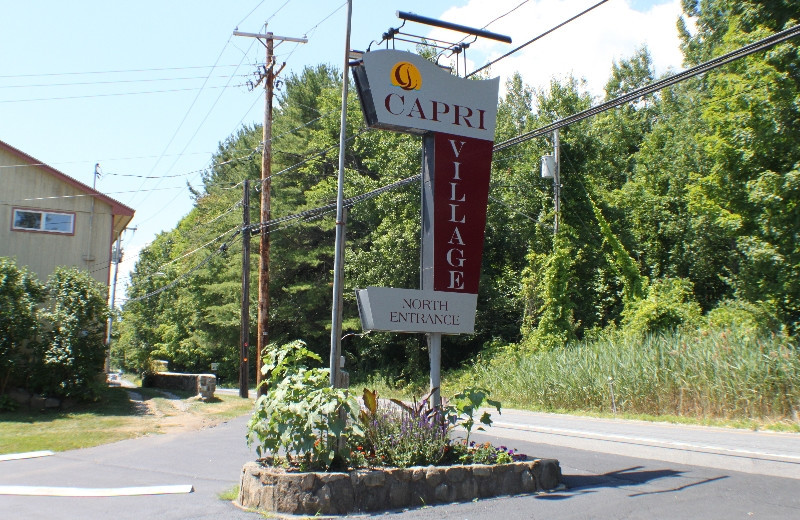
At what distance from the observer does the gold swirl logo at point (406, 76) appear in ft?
31.5

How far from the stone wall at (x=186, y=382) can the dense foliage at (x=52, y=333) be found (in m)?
3.72

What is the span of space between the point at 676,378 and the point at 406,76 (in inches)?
470

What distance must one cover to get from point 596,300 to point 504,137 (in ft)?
31.3

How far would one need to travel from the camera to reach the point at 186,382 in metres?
28.4

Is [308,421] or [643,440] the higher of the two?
[308,421]

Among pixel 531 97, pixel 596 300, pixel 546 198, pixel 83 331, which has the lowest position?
pixel 83 331

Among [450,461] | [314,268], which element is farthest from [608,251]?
[450,461]

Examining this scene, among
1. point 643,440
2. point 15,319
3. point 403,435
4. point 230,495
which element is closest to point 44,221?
point 15,319

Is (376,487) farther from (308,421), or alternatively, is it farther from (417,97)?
(417,97)

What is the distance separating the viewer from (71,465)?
1173 cm

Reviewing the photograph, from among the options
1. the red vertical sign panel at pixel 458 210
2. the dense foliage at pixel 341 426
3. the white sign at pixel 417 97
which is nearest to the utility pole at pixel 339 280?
the white sign at pixel 417 97

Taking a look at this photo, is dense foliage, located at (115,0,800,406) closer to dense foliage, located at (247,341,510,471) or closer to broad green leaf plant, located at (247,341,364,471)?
dense foliage, located at (247,341,510,471)

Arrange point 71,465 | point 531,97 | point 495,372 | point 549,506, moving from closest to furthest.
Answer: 1. point 549,506
2. point 71,465
3. point 495,372
4. point 531,97

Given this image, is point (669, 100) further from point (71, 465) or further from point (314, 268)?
point (71, 465)
